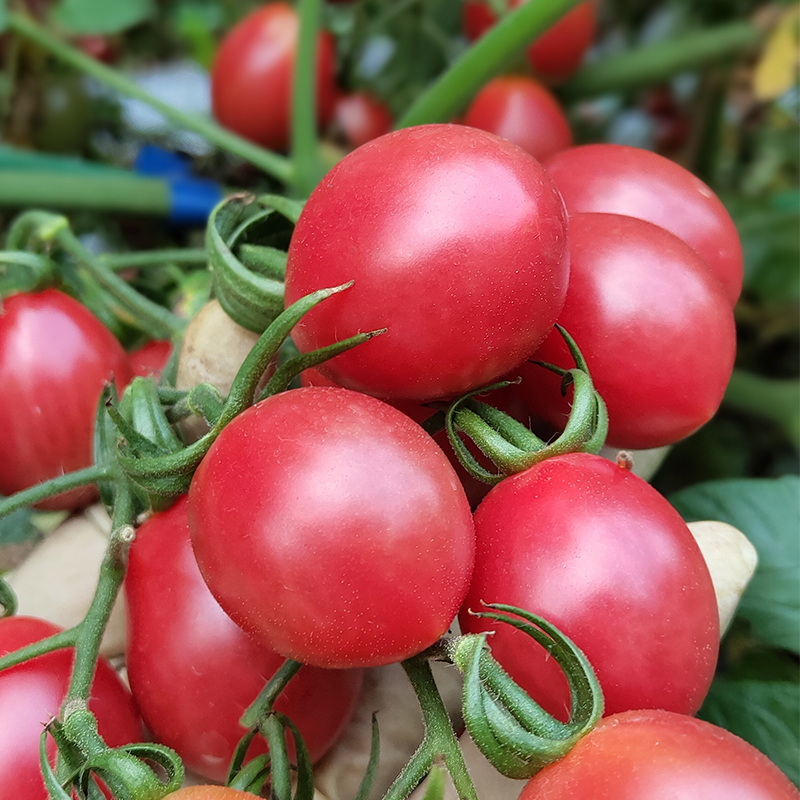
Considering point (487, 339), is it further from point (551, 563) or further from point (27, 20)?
point (27, 20)

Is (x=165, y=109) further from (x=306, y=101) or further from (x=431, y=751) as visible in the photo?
(x=431, y=751)

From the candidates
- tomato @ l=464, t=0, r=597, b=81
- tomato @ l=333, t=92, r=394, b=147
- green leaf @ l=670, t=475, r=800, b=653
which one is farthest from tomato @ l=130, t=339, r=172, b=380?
tomato @ l=464, t=0, r=597, b=81

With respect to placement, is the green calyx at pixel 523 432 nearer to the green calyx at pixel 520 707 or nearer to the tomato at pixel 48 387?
the green calyx at pixel 520 707

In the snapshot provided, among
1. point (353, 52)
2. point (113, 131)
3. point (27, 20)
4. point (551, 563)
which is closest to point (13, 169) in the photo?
point (27, 20)

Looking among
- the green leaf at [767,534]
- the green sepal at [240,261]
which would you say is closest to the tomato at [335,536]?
the green sepal at [240,261]

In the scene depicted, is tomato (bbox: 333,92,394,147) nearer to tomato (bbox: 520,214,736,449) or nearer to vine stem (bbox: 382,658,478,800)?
tomato (bbox: 520,214,736,449)

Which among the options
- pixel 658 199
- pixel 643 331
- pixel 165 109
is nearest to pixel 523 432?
pixel 643 331
